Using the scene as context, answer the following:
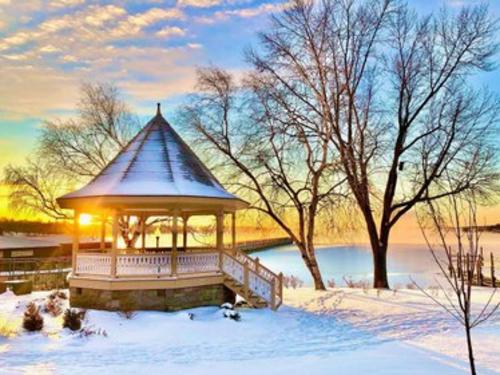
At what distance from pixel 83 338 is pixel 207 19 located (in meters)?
9.55

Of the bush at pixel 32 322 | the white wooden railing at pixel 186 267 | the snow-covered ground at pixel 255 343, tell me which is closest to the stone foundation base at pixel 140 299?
the snow-covered ground at pixel 255 343

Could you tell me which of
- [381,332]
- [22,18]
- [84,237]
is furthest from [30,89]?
[84,237]

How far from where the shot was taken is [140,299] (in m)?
14.0

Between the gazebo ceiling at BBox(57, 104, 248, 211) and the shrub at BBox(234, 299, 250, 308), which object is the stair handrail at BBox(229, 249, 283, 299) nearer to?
the shrub at BBox(234, 299, 250, 308)

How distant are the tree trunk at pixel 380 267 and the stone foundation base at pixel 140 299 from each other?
33.0ft

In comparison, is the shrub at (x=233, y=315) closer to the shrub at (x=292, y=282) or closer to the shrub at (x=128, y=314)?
the shrub at (x=128, y=314)

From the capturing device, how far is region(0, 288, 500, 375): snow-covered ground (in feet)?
30.5

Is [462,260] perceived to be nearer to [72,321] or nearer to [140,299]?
[72,321]

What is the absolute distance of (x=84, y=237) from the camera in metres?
45.2

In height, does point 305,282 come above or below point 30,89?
below

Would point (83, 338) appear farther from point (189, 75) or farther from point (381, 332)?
point (189, 75)

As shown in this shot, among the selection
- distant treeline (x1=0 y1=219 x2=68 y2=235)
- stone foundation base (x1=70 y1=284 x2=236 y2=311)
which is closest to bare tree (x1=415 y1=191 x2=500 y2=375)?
stone foundation base (x1=70 y1=284 x2=236 y2=311)

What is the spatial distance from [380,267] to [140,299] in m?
12.3

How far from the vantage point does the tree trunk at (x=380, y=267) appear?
72.4 ft
